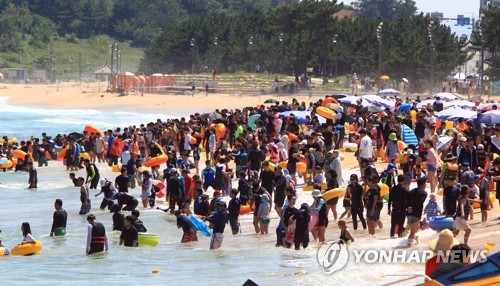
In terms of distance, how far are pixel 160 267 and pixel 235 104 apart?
148 feet

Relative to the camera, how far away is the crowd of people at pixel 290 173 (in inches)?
653

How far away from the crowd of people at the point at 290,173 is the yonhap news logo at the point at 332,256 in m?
0.24

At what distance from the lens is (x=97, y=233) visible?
55.1ft

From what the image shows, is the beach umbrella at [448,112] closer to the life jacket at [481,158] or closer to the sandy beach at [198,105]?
the sandy beach at [198,105]

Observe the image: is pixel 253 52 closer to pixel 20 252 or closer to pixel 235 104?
pixel 235 104

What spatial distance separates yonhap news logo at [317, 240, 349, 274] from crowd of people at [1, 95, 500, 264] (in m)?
0.24

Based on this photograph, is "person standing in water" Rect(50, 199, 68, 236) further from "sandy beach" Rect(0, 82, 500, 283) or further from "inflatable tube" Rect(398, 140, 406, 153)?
"inflatable tube" Rect(398, 140, 406, 153)

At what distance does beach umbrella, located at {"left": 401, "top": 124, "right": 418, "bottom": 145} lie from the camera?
25219 millimetres

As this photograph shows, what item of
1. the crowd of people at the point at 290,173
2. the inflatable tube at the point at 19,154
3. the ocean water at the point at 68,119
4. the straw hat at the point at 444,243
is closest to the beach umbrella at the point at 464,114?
the crowd of people at the point at 290,173

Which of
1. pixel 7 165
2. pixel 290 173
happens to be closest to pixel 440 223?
pixel 290 173

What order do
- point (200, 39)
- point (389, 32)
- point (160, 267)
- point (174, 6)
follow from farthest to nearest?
point (174, 6), point (200, 39), point (389, 32), point (160, 267)

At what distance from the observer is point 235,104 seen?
61094 millimetres

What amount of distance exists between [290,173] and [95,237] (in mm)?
7211

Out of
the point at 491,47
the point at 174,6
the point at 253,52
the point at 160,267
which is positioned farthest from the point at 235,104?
the point at 174,6
